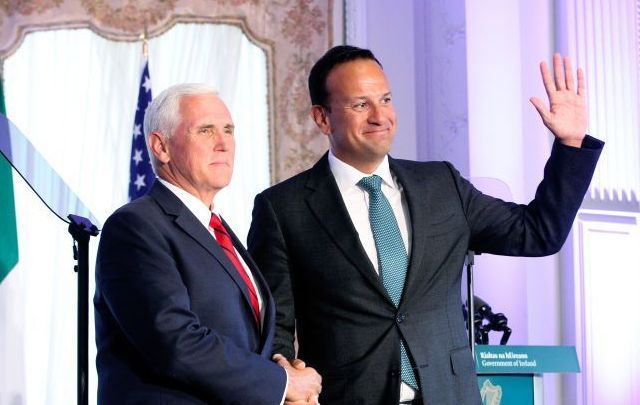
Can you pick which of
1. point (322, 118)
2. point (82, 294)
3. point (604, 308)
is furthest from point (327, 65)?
point (604, 308)

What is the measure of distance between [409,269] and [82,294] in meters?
0.86

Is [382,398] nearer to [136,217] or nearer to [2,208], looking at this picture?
[136,217]

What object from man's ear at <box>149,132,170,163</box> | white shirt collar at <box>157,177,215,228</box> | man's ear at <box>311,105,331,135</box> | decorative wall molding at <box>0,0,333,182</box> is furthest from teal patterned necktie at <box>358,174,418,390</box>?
decorative wall molding at <box>0,0,333,182</box>

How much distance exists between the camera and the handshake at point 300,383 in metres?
2.33

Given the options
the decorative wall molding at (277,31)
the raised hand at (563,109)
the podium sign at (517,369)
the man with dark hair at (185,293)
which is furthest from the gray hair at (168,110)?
the decorative wall molding at (277,31)

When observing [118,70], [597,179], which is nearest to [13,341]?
[118,70]

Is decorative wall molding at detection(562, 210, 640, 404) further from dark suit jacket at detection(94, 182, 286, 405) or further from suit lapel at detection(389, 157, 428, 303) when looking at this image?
dark suit jacket at detection(94, 182, 286, 405)

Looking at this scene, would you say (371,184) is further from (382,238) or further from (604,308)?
(604,308)

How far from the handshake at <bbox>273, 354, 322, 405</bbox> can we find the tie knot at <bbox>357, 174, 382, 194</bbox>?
0.53 m

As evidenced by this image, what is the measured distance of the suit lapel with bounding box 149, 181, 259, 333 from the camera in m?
2.36

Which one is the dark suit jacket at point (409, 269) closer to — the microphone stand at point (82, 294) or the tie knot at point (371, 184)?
the tie knot at point (371, 184)

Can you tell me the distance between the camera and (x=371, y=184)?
2748 mm

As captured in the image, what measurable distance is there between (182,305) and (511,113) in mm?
3699

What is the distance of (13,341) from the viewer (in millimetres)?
5035
